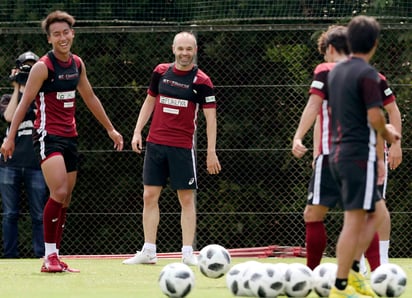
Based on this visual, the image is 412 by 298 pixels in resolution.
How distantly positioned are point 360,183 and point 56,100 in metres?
3.45

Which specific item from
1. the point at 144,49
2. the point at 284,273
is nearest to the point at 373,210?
the point at 284,273

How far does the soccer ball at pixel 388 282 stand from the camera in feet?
23.5

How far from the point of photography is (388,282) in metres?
7.16

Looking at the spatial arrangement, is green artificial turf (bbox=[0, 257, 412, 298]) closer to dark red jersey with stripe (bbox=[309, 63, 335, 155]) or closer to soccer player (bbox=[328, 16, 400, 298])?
soccer player (bbox=[328, 16, 400, 298])

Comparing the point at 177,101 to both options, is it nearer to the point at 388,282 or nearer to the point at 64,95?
the point at 64,95

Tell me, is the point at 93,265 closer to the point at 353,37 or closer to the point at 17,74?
the point at 17,74

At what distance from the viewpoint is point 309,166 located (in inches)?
521

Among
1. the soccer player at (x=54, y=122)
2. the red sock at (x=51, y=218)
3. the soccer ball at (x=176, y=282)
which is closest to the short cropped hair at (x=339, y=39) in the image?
the soccer ball at (x=176, y=282)

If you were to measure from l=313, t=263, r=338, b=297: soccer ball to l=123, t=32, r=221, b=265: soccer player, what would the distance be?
3.45m

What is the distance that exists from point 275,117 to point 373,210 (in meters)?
6.66

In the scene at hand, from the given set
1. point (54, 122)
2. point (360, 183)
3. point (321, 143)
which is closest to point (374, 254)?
point (321, 143)

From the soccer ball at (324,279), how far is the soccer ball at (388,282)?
0.27 meters

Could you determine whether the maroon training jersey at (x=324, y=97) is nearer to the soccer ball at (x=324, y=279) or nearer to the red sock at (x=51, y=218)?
the soccer ball at (x=324, y=279)

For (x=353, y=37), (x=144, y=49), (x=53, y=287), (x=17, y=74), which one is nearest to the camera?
(x=353, y=37)
